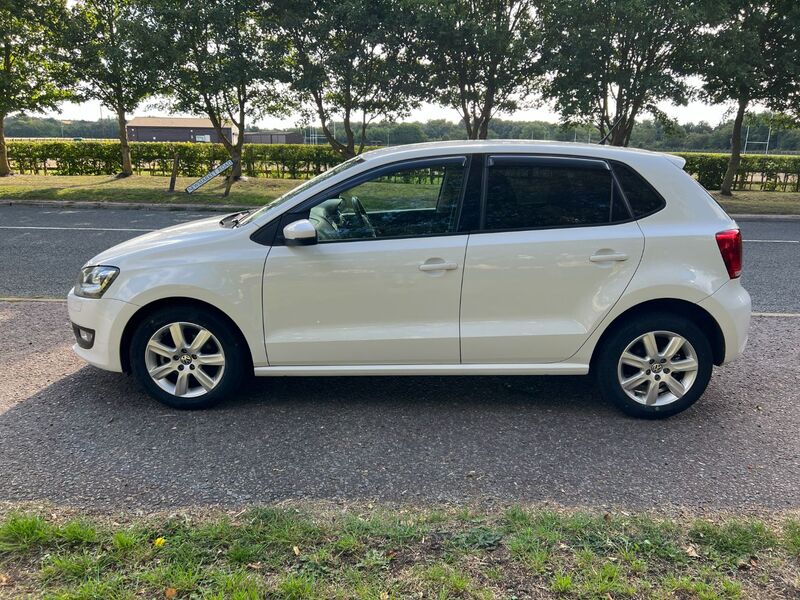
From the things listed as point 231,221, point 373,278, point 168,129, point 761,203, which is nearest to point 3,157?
point 168,129

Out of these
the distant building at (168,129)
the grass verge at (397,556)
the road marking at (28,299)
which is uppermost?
→ the distant building at (168,129)

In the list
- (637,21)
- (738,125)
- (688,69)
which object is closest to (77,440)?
(637,21)

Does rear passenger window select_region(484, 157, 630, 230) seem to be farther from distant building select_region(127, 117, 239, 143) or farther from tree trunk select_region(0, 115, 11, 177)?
distant building select_region(127, 117, 239, 143)

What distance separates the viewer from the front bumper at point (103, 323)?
397 cm

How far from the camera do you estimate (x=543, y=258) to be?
3.88 meters

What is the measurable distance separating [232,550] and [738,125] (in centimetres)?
2132

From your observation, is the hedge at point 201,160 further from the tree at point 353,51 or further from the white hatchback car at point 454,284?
the white hatchback car at point 454,284

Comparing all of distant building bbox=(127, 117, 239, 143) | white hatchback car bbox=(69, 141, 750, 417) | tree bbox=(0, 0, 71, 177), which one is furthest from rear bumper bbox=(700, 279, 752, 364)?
distant building bbox=(127, 117, 239, 143)

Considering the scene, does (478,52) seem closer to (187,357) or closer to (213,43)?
(213,43)

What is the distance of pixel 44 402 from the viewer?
4.16m

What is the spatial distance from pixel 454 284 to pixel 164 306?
6.12 ft

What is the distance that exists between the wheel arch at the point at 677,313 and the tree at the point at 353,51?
13.6 metres

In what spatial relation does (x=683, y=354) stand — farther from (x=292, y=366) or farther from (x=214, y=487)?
(x=214, y=487)

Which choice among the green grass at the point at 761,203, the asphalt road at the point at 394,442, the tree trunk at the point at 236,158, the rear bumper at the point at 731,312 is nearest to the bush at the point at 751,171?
the green grass at the point at 761,203
